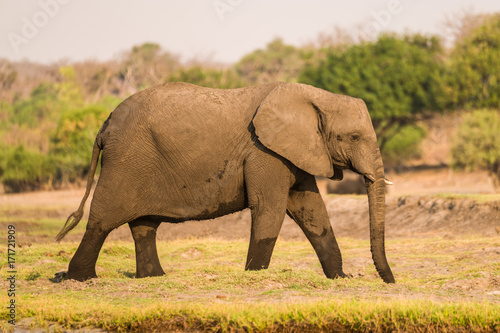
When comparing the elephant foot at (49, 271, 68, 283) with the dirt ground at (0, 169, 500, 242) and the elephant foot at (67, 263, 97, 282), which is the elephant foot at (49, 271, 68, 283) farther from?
the dirt ground at (0, 169, 500, 242)

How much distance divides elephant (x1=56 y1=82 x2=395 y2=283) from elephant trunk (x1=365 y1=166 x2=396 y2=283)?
0.01 metres

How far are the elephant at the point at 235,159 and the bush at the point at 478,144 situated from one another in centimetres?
2254

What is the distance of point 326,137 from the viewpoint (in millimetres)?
11266

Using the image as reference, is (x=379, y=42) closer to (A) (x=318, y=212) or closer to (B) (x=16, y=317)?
(A) (x=318, y=212)

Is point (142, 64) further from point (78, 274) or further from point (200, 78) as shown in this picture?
point (78, 274)

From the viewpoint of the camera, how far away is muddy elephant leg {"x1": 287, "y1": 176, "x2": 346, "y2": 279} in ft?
37.7

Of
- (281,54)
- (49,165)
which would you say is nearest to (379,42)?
(49,165)

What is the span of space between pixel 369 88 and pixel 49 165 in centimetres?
1892

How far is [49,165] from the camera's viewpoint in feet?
129

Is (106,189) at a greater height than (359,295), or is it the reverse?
(106,189)

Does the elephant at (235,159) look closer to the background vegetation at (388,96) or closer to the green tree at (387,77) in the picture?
the background vegetation at (388,96)

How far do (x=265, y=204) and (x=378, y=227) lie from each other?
5.47ft

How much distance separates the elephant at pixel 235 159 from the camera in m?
10.9

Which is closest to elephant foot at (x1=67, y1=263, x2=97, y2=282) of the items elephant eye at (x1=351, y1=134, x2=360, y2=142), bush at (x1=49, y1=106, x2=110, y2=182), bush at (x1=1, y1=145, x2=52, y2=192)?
elephant eye at (x1=351, y1=134, x2=360, y2=142)
